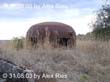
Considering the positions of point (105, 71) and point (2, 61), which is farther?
point (105, 71)

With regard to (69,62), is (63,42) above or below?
above

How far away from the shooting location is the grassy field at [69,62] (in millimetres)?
8055

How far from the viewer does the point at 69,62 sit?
9.27 m

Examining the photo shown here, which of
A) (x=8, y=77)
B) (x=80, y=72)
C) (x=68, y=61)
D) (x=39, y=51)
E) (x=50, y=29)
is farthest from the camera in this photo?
(x=50, y=29)

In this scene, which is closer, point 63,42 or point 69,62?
point 69,62

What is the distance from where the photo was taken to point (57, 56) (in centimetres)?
979

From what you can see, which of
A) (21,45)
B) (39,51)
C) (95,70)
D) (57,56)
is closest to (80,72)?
(95,70)

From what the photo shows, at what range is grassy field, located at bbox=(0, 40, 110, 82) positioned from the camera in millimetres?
8055

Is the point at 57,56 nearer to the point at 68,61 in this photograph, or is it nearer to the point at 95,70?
the point at 68,61

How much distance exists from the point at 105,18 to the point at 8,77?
14.3 metres

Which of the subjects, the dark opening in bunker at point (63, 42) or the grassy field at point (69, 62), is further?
the dark opening in bunker at point (63, 42)

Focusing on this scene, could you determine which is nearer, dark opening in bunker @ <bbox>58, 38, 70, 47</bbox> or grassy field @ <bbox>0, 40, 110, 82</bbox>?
grassy field @ <bbox>0, 40, 110, 82</bbox>

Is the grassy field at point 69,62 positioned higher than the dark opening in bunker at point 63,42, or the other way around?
the dark opening in bunker at point 63,42

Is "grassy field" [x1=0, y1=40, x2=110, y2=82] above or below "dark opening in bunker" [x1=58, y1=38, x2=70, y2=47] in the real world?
below
